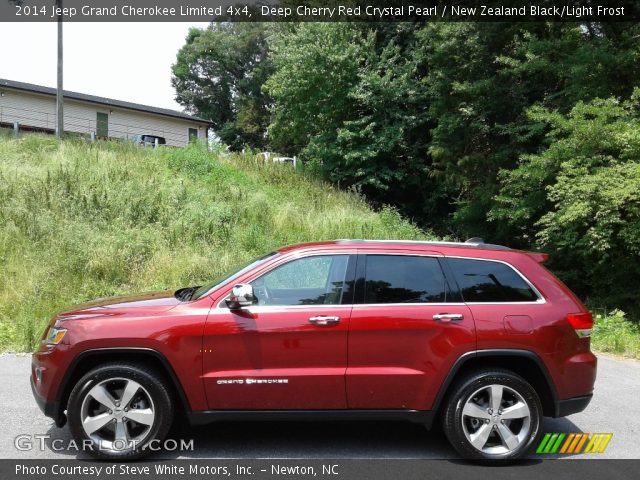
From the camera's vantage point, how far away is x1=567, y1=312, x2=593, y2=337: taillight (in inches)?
178

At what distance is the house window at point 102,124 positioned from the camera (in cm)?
3434

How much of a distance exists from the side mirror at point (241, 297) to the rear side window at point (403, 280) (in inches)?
36.9

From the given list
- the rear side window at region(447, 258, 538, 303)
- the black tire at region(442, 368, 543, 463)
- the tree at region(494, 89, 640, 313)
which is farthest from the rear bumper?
the tree at region(494, 89, 640, 313)

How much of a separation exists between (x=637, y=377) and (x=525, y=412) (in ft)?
12.9

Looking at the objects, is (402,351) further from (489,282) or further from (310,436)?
(310,436)

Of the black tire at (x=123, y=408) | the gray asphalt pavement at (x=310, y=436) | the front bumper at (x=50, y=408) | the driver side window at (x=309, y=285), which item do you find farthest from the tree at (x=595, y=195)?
the front bumper at (x=50, y=408)

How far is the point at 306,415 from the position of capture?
4363 millimetres

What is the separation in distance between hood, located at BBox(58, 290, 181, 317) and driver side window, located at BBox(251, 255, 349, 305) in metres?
0.75

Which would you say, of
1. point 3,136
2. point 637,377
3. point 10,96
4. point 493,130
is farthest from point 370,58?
point 10,96

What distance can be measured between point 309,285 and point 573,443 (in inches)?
105

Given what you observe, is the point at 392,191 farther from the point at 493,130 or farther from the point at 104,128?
the point at 104,128

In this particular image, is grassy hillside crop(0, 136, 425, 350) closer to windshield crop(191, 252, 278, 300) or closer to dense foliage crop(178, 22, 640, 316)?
dense foliage crop(178, 22, 640, 316)

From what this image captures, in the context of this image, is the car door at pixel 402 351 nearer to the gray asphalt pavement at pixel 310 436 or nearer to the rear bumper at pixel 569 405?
the gray asphalt pavement at pixel 310 436

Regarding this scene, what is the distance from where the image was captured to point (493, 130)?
1683 cm
